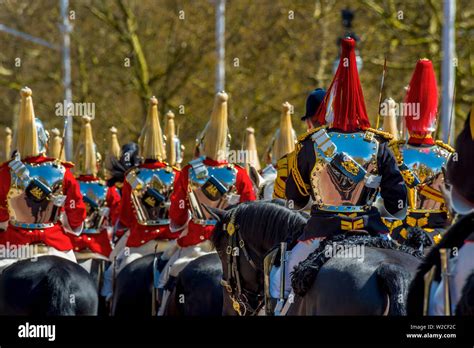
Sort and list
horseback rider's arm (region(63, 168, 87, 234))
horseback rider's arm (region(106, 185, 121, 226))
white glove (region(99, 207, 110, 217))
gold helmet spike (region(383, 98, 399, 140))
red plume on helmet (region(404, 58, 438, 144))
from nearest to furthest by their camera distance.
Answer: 1. red plume on helmet (region(404, 58, 438, 144))
2. horseback rider's arm (region(63, 168, 87, 234))
3. gold helmet spike (region(383, 98, 399, 140))
4. white glove (region(99, 207, 110, 217))
5. horseback rider's arm (region(106, 185, 121, 226))

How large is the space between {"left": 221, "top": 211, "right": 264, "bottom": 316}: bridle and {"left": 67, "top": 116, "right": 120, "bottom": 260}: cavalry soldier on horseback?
16.1ft

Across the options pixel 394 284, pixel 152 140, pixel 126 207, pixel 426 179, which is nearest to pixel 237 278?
pixel 426 179

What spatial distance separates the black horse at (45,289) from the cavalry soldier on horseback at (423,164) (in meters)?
2.02

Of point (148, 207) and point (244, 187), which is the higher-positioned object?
point (244, 187)

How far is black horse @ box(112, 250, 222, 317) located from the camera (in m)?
8.69

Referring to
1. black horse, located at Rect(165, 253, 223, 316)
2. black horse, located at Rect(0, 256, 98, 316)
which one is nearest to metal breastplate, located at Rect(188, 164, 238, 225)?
black horse, located at Rect(165, 253, 223, 316)

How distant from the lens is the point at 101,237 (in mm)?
12930

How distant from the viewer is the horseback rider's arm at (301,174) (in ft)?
22.1

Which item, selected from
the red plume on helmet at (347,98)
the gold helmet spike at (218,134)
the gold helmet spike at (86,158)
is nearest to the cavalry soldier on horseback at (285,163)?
the red plume on helmet at (347,98)

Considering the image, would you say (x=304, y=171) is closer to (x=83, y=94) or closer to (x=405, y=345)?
(x=405, y=345)

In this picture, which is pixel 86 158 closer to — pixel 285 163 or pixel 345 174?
pixel 285 163

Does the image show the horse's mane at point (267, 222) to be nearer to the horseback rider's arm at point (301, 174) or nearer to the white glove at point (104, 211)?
the horseback rider's arm at point (301, 174)

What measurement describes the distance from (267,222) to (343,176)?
762mm

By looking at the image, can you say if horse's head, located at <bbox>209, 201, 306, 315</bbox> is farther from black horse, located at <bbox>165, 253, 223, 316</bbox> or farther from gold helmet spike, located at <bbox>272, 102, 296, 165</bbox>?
gold helmet spike, located at <bbox>272, 102, 296, 165</bbox>
